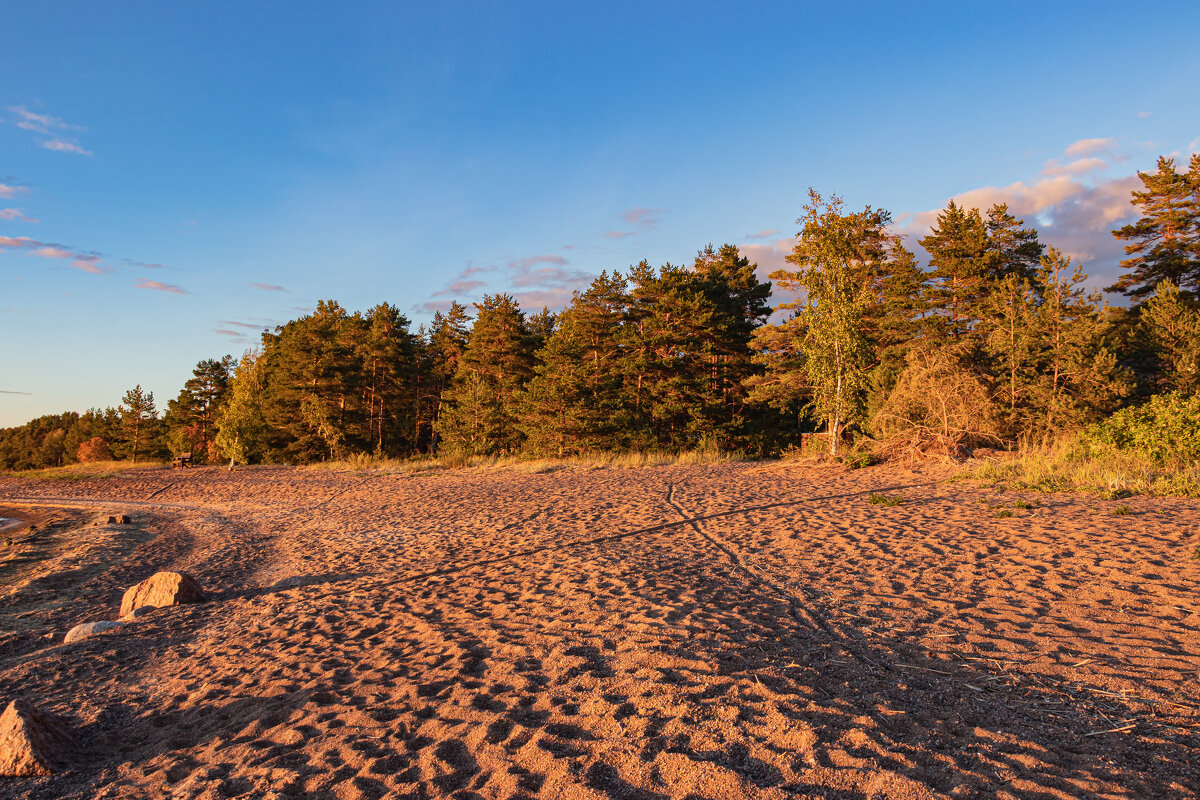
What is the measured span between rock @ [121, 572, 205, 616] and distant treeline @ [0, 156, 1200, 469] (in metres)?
19.1

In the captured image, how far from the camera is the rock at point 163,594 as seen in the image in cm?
819

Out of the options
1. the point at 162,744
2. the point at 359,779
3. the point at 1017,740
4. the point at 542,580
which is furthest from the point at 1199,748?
the point at 162,744

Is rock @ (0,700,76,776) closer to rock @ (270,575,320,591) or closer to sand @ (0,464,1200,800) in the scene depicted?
sand @ (0,464,1200,800)

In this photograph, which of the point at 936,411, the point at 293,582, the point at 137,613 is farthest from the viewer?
the point at 936,411

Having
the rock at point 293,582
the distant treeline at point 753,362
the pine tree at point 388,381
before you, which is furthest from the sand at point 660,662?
the pine tree at point 388,381

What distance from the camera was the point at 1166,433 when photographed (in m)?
13.1

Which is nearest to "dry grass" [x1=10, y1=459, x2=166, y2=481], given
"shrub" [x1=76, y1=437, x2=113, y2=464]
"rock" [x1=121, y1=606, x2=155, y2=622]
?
"shrub" [x1=76, y1=437, x2=113, y2=464]

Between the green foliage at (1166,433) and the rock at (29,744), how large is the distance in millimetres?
19672

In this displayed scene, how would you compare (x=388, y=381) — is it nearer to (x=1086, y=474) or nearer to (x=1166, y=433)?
(x=1086, y=474)

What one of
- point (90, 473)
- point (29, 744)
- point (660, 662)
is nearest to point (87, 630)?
point (29, 744)

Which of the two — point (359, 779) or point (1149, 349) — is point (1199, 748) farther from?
point (1149, 349)

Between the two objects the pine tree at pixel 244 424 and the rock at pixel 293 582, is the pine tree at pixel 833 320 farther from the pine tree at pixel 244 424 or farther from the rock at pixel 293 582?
the pine tree at pixel 244 424

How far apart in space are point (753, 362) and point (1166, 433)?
16.0m

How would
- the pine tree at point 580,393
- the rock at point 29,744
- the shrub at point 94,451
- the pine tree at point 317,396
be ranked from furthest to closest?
the shrub at point 94,451, the pine tree at point 317,396, the pine tree at point 580,393, the rock at point 29,744
